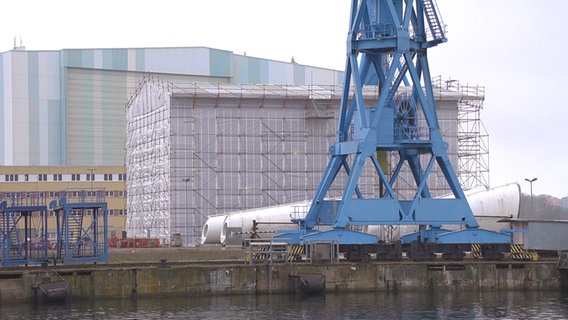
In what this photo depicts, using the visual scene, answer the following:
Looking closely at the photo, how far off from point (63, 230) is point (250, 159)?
25.4 meters

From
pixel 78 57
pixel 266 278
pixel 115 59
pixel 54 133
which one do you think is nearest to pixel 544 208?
pixel 266 278

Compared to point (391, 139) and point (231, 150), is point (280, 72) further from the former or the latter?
point (391, 139)

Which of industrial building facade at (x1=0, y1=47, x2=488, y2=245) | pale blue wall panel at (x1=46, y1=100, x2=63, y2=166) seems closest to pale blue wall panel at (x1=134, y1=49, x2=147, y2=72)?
Answer: pale blue wall panel at (x1=46, y1=100, x2=63, y2=166)

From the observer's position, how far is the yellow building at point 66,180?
112750mm

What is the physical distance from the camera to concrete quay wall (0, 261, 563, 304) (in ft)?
151

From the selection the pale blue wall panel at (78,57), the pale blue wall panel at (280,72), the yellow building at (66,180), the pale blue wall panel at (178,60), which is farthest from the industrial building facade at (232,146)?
the pale blue wall panel at (280,72)

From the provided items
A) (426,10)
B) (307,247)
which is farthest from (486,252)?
(426,10)

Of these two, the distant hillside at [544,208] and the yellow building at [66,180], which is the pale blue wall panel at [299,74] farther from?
the distant hillside at [544,208]

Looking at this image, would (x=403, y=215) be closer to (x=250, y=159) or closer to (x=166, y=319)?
(x=166, y=319)

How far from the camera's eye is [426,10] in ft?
181

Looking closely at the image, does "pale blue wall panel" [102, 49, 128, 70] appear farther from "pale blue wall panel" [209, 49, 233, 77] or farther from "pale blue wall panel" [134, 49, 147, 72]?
"pale blue wall panel" [209, 49, 233, 77]

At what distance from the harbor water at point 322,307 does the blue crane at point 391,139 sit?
4.87m

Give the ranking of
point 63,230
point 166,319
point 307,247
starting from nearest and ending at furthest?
point 166,319, point 307,247, point 63,230

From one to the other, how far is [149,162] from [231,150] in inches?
317
